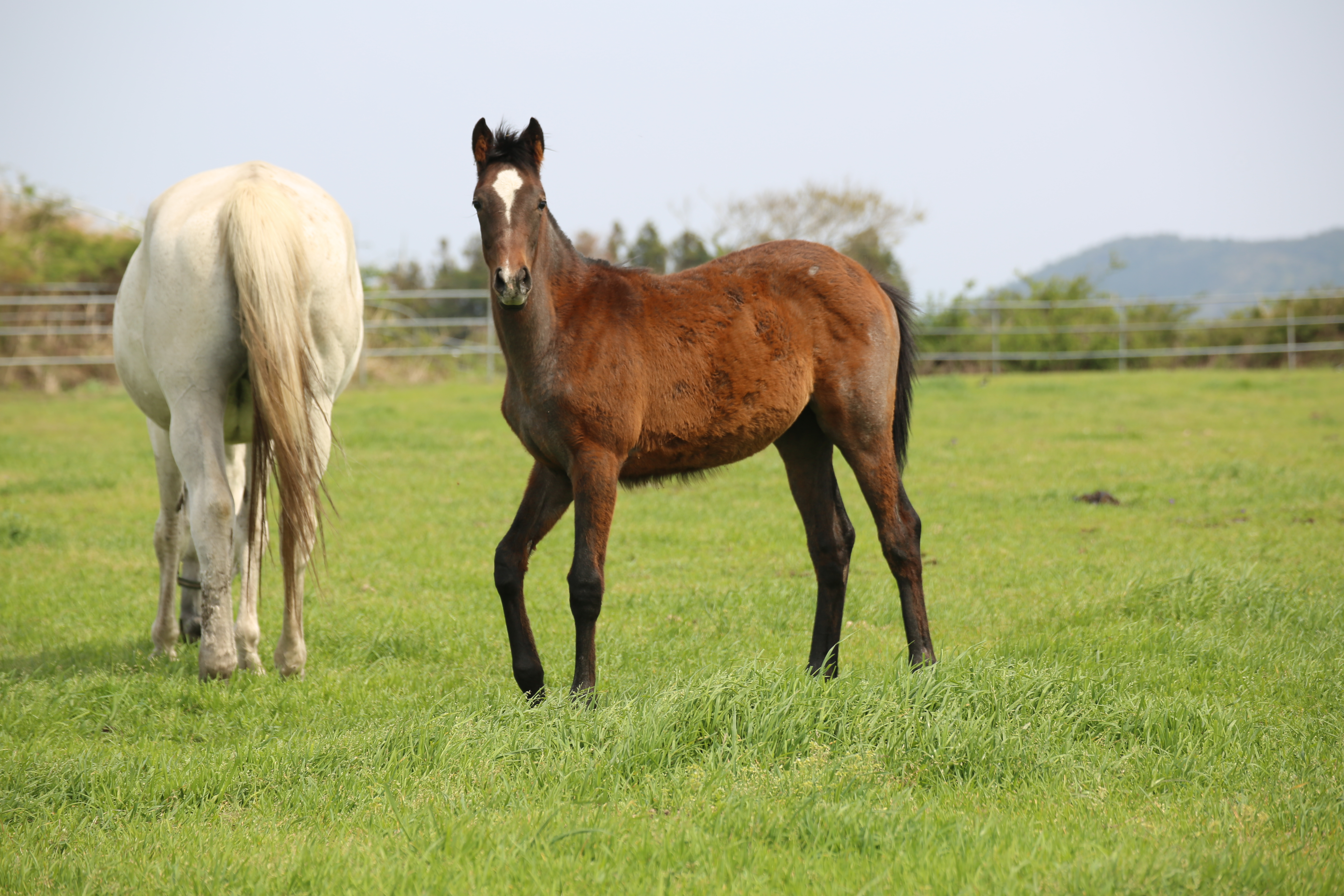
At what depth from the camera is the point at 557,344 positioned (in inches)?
160

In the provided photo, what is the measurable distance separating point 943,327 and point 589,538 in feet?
72.6

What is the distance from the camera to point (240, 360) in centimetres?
458

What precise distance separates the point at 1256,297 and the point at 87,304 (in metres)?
25.0

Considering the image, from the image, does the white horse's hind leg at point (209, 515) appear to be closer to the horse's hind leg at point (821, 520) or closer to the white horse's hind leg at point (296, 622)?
the white horse's hind leg at point (296, 622)

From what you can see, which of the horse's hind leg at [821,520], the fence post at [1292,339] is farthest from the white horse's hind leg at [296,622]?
the fence post at [1292,339]

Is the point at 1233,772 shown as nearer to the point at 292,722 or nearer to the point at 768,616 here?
the point at 768,616

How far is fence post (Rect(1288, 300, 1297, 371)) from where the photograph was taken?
880 inches

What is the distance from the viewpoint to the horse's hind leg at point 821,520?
4.73 m

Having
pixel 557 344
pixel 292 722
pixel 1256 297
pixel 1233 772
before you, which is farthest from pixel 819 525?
pixel 1256 297

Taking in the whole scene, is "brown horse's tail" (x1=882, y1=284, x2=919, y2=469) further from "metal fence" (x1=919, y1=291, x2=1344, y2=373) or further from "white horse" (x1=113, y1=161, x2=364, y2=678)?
"metal fence" (x1=919, y1=291, x2=1344, y2=373)

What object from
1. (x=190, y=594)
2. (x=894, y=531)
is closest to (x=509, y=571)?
(x=894, y=531)

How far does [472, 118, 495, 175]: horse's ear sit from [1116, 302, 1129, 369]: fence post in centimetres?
2154

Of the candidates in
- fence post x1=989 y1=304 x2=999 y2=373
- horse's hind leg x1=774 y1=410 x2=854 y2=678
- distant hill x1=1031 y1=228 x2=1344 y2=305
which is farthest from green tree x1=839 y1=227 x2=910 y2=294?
distant hill x1=1031 y1=228 x2=1344 y2=305

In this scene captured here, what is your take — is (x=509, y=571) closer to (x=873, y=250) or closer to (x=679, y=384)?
(x=679, y=384)
